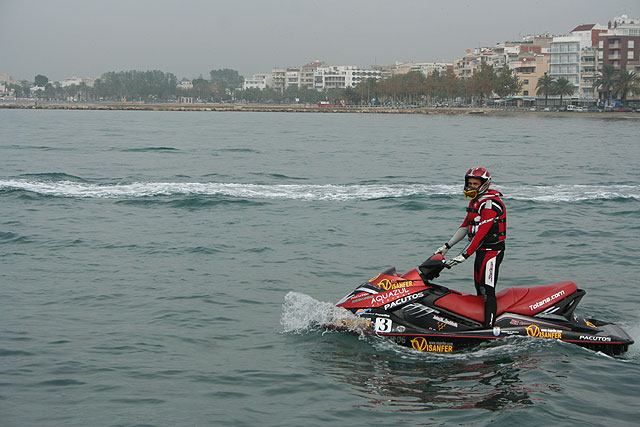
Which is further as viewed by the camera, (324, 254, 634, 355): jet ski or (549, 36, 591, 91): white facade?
(549, 36, 591, 91): white facade

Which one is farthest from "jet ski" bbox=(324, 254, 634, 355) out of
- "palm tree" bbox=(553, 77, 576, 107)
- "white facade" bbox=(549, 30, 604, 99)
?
"white facade" bbox=(549, 30, 604, 99)

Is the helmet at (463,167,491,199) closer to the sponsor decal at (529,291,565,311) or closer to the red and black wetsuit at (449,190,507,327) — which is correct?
the red and black wetsuit at (449,190,507,327)

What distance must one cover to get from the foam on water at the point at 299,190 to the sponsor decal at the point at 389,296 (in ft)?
47.6

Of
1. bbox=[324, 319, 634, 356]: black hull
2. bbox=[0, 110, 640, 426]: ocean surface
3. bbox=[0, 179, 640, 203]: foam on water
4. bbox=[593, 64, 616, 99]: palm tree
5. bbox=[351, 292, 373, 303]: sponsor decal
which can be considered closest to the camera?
bbox=[0, 110, 640, 426]: ocean surface

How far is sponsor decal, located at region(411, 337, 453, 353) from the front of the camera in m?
9.06

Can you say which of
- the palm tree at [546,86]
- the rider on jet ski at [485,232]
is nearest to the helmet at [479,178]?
the rider on jet ski at [485,232]

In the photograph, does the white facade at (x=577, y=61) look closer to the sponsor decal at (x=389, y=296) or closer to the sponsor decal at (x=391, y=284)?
the sponsor decal at (x=391, y=284)

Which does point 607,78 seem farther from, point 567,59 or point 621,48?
point 567,59

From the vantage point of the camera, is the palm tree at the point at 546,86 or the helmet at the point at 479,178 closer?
the helmet at the point at 479,178

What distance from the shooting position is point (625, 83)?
11731 centimetres

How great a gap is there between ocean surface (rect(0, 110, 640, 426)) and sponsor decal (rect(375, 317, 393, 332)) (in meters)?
0.28

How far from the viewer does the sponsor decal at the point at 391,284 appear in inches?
357

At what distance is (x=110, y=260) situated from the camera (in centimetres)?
1474

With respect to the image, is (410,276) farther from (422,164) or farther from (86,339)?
(422,164)
